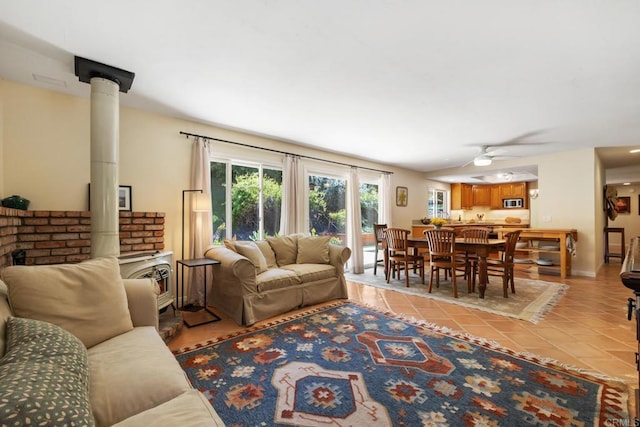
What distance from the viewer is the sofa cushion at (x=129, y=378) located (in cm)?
104

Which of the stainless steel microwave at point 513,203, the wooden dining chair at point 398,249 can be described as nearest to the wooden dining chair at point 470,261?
the wooden dining chair at point 398,249

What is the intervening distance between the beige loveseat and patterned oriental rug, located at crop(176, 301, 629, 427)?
1.41 ft

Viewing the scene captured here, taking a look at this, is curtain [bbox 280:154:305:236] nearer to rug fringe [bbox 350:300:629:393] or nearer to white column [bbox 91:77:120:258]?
rug fringe [bbox 350:300:629:393]

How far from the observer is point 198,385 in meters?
1.83

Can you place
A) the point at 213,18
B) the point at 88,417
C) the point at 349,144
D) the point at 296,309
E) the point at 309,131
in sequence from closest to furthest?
the point at 88,417 → the point at 213,18 → the point at 296,309 → the point at 309,131 → the point at 349,144

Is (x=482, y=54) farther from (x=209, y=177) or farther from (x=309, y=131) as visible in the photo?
(x=209, y=177)

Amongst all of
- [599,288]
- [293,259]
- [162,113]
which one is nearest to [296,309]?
[293,259]

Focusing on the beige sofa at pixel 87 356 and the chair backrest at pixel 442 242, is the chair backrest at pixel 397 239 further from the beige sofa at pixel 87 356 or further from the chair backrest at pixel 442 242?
the beige sofa at pixel 87 356

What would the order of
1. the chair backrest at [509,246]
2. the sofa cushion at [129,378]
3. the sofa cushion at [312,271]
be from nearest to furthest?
the sofa cushion at [129,378] < the sofa cushion at [312,271] < the chair backrest at [509,246]

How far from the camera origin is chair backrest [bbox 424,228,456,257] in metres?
3.93

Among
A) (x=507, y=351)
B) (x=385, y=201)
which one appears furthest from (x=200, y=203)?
(x=385, y=201)

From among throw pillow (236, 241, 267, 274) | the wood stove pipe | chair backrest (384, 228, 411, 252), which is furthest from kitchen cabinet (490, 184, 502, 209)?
the wood stove pipe

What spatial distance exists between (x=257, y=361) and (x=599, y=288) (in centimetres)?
518

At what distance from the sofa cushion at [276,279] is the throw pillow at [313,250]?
51cm
